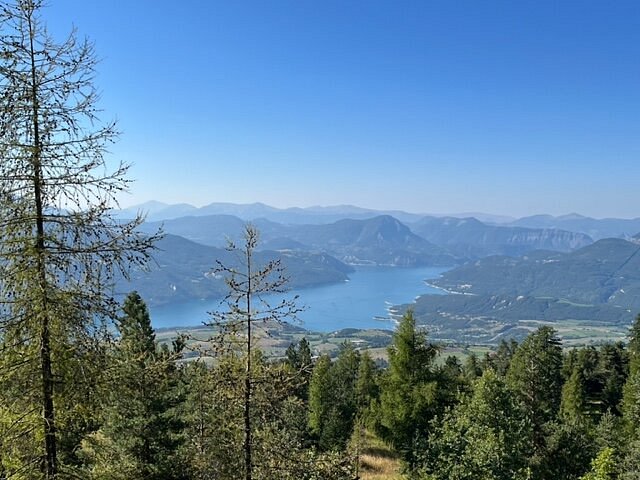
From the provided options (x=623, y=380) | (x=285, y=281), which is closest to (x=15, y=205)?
(x=285, y=281)

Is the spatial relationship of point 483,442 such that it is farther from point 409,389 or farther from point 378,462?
point 378,462

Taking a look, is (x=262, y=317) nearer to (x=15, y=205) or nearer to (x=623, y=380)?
(x=15, y=205)

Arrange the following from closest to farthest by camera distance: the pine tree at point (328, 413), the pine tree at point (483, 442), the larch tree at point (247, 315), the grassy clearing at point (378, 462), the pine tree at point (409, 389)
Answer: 1. the larch tree at point (247, 315)
2. the pine tree at point (483, 442)
3. the pine tree at point (409, 389)
4. the grassy clearing at point (378, 462)
5. the pine tree at point (328, 413)

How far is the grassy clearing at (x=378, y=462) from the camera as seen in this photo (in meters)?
24.2

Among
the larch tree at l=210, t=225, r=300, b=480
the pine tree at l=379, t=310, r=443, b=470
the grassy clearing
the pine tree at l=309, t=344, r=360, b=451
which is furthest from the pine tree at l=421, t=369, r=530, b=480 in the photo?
the pine tree at l=309, t=344, r=360, b=451

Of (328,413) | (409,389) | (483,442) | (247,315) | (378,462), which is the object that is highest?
(247,315)

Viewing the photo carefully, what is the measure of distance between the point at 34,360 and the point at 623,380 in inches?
2333

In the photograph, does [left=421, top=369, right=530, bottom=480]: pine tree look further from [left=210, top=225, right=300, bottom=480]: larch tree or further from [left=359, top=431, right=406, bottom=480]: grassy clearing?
[left=210, top=225, right=300, bottom=480]: larch tree

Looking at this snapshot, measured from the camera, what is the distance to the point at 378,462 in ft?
90.3

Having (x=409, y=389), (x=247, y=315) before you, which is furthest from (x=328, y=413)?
(x=247, y=315)

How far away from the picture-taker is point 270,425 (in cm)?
918

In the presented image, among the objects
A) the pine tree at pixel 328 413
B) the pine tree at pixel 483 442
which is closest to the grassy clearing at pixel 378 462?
the pine tree at pixel 328 413

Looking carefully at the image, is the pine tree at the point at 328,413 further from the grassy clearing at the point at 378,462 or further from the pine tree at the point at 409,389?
the pine tree at the point at 409,389

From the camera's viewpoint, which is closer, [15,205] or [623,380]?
[15,205]
